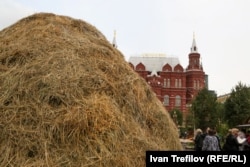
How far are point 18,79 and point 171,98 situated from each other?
73.9 metres

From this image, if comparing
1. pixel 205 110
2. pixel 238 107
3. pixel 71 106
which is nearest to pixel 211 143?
pixel 71 106

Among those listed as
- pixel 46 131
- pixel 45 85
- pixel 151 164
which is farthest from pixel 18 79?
pixel 151 164

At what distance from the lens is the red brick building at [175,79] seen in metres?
78.8

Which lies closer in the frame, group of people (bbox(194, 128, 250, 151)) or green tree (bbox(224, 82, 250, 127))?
group of people (bbox(194, 128, 250, 151))

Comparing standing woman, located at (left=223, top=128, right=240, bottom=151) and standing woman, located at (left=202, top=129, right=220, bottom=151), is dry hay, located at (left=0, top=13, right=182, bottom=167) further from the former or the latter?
standing woman, located at (left=223, top=128, right=240, bottom=151)

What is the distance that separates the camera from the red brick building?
78812 millimetres

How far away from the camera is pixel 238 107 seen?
38.4 m

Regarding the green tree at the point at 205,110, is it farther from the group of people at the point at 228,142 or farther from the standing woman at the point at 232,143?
the standing woman at the point at 232,143

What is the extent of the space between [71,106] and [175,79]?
250 feet

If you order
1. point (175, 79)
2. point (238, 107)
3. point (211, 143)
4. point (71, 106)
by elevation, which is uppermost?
point (175, 79)

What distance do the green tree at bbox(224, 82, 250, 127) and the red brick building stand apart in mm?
37698

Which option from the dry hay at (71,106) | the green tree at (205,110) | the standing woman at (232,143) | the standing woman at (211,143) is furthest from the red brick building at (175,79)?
the dry hay at (71,106)

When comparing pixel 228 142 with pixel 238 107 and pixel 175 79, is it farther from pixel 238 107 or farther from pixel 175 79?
pixel 175 79

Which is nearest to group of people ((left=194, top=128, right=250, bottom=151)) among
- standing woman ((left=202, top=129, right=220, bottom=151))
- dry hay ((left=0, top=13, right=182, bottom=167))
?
standing woman ((left=202, top=129, right=220, bottom=151))
